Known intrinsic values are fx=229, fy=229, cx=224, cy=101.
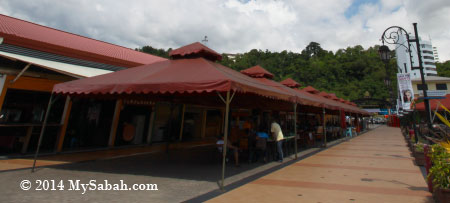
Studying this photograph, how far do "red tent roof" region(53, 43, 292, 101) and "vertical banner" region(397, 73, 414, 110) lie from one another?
22.2 ft

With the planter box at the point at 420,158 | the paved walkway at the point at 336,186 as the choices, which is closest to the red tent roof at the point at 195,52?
the paved walkway at the point at 336,186

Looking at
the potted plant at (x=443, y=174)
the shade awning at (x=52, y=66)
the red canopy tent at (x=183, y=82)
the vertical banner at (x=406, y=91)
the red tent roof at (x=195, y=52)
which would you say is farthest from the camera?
the vertical banner at (x=406, y=91)

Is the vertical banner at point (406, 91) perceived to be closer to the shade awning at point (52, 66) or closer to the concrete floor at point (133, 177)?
the concrete floor at point (133, 177)

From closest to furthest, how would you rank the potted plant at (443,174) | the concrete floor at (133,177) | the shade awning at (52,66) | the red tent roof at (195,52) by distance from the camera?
the potted plant at (443,174), the concrete floor at (133,177), the red tent roof at (195,52), the shade awning at (52,66)

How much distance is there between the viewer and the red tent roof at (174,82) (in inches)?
195

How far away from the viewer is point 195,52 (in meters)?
A: 7.17

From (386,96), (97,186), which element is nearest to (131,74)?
(97,186)

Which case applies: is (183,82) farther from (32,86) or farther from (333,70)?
(333,70)

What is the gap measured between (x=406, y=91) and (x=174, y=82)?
10817mm

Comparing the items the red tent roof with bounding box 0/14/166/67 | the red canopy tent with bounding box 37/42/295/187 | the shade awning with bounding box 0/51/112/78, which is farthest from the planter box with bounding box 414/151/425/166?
the red tent roof with bounding box 0/14/166/67

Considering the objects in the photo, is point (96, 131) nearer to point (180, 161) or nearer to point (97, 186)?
point (180, 161)

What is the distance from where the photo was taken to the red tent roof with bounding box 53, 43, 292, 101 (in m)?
4.95

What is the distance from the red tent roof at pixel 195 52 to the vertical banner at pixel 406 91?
8840 millimetres

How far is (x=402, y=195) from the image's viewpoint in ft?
14.4
